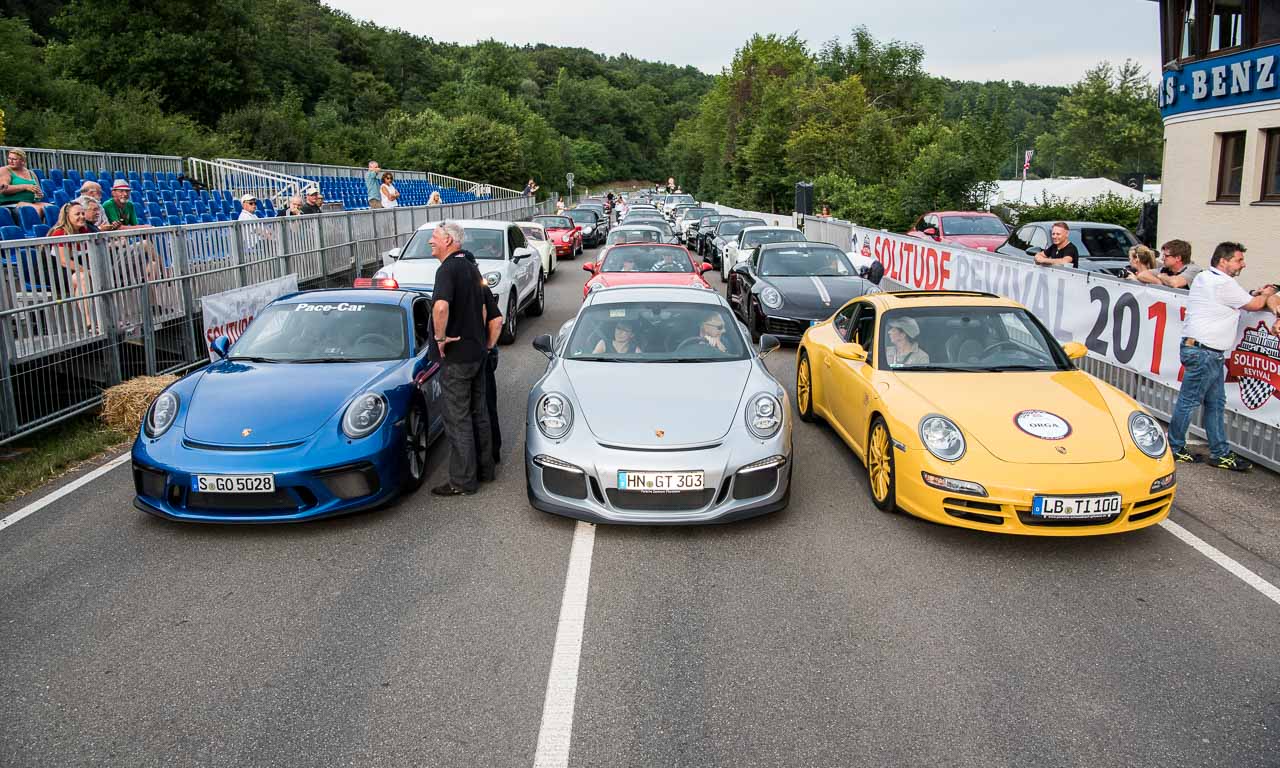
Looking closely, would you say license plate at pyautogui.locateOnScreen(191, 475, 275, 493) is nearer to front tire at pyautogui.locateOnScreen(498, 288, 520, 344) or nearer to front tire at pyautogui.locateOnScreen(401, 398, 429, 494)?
front tire at pyautogui.locateOnScreen(401, 398, 429, 494)

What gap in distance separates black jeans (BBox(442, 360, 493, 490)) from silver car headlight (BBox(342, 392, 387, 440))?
0.48m

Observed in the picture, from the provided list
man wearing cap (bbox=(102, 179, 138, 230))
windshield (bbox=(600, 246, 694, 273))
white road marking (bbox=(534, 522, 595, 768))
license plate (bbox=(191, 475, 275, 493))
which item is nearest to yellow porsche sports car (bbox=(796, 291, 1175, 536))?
white road marking (bbox=(534, 522, 595, 768))

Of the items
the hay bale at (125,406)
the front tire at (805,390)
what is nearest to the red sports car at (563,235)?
the front tire at (805,390)

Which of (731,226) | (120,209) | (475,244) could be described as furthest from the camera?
(731,226)

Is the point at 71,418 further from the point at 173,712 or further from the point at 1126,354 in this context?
the point at 1126,354

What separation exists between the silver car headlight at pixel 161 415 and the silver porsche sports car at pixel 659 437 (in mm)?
2315

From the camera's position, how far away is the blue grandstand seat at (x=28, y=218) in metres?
10.6

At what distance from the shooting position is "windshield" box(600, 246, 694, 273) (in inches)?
530

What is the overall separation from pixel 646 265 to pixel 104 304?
24.1 ft

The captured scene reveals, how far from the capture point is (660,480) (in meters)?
5.13

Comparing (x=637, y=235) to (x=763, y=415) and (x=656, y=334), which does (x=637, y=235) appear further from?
(x=763, y=415)

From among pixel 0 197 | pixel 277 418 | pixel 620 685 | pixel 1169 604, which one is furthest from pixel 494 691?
pixel 0 197

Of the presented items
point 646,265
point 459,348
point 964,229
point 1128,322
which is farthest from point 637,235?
point 459,348

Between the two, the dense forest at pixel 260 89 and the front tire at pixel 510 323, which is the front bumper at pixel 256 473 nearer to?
the front tire at pixel 510 323
